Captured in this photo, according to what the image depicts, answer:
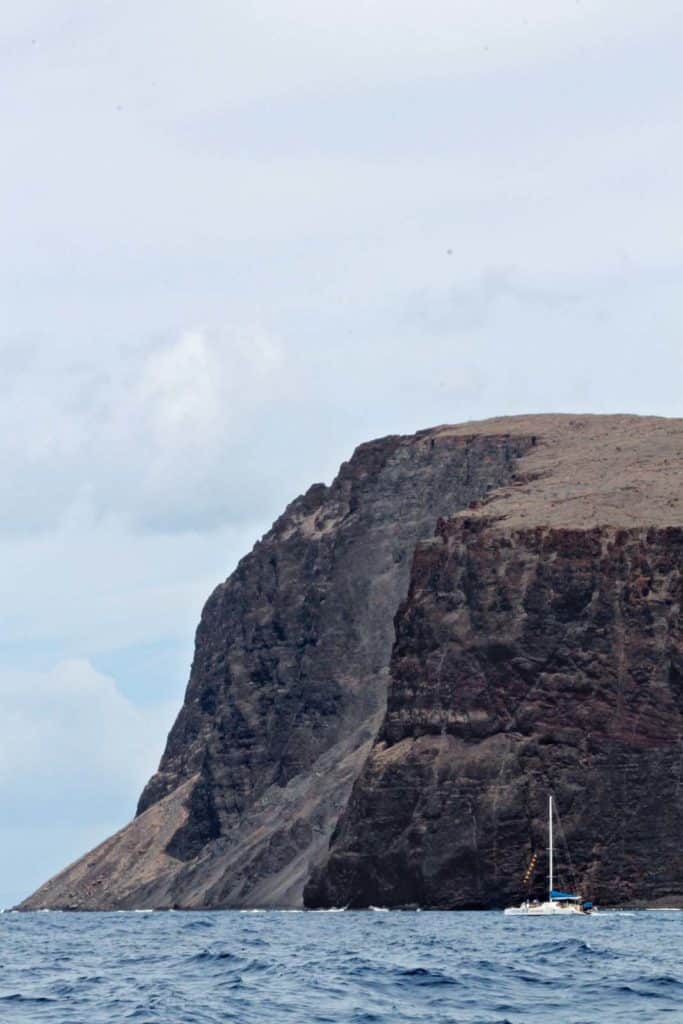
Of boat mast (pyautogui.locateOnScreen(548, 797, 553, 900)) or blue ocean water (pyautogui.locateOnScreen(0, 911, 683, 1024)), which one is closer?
blue ocean water (pyautogui.locateOnScreen(0, 911, 683, 1024))

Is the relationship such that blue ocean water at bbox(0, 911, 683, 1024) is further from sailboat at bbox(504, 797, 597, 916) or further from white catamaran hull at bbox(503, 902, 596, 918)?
sailboat at bbox(504, 797, 597, 916)

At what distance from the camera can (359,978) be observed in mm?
76688

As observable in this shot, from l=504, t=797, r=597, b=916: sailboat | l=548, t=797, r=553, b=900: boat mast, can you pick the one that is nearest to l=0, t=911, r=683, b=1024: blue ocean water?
l=504, t=797, r=597, b=916: sailboat

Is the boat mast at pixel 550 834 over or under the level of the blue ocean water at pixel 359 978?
over

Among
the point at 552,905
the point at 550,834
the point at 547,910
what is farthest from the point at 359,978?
the point at 550,834

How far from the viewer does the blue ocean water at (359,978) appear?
2488 inches

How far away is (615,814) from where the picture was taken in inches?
7633

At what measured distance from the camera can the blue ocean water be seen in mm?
63188

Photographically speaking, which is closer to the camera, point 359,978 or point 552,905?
point 359,978

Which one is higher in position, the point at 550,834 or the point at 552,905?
the point at 550,834

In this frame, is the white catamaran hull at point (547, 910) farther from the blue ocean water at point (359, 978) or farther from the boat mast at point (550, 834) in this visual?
the blue ocean water at point (359, 978)

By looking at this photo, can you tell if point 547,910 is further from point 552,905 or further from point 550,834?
point 550,834

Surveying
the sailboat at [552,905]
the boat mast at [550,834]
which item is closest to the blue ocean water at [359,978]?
the sailboat at [552,905]

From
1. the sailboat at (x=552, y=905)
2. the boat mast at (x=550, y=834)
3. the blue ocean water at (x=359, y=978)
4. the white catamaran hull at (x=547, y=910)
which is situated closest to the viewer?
the blue ocean water at (x=359, y=978)
